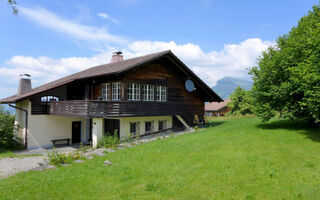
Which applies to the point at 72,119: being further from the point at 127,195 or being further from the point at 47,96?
the point at 127,195

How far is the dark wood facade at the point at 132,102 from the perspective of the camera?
46.3 ft

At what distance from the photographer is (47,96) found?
17859 mm

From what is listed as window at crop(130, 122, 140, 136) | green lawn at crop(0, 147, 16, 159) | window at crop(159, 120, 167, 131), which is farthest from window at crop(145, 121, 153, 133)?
green lawn at crop(0, 147, 16, 159)

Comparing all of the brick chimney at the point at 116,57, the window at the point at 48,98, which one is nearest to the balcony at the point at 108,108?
the window at the point at 48,98

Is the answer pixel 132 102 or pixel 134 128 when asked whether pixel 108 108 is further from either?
pixel 134 128

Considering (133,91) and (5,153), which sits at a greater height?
(133,91)

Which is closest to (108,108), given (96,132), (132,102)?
(96,132)

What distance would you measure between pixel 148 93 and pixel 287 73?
990cm

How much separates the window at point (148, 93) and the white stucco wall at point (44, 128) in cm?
691

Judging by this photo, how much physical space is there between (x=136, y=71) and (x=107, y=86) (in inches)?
106

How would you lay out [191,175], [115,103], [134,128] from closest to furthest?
[191,175], [115,103], [134,128]

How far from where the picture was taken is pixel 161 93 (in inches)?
721

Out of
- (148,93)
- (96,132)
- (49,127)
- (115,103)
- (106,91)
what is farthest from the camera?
(49,127)

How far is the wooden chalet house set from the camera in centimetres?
1469
